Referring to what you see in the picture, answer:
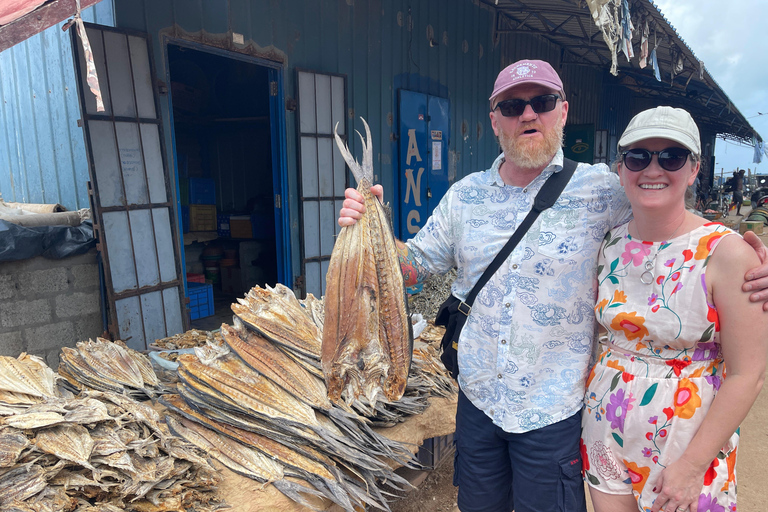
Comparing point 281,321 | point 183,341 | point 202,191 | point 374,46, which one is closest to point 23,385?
point 281,321

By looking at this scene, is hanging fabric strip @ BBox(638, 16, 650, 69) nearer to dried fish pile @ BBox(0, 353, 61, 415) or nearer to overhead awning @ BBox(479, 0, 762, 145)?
overhead awning @ BBox(479, 0, 762, 145)

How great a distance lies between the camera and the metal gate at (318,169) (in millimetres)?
5684

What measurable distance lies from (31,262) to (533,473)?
14.5 feet

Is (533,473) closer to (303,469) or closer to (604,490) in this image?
(604,490)

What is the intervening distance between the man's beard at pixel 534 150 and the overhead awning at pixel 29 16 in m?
2.29

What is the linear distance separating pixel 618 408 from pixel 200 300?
5.98 metres

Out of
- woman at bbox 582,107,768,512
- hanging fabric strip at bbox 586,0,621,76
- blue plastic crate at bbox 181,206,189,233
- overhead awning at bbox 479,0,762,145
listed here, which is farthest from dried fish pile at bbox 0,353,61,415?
blue plastic crate at bbox 181,206,189,233

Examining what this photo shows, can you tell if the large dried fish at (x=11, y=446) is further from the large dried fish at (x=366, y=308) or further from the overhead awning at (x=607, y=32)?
the overhead awning at (x=607, y=32)

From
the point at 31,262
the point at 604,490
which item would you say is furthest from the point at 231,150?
the point at 604,490

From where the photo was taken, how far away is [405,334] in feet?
6.20

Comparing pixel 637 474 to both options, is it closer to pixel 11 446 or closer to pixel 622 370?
pixel 622 370

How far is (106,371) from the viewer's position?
106 inches

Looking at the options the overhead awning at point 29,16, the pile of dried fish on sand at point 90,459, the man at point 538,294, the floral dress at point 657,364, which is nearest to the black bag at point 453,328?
the man at point 538,294

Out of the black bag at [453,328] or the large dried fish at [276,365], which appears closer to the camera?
the black bag at [453,328]
